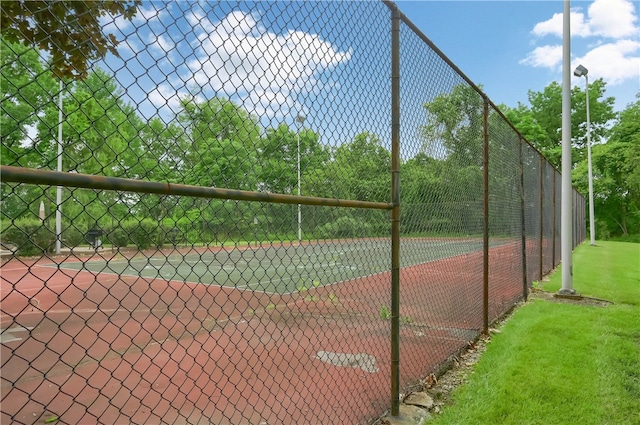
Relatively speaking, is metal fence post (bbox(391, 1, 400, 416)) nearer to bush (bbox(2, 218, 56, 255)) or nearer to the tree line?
the tree line

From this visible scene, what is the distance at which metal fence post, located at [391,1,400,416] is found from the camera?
8.91 feet

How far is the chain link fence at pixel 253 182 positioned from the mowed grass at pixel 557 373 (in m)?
0.42

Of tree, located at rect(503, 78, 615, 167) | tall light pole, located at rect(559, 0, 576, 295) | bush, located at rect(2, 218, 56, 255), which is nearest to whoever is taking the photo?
bush, located at rect(2, 218, 56, 255)

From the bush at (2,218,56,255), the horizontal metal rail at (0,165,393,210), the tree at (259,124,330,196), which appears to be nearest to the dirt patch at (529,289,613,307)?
the tree at (259,124,330,196)

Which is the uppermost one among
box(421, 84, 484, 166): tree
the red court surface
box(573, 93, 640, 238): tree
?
box(573, 93, 640, 238): tree

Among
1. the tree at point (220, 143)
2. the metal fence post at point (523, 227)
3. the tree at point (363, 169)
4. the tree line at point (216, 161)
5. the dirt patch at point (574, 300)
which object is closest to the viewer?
the tree line at point (216, 161)

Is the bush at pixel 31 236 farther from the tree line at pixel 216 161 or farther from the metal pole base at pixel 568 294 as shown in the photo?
the metal pole base at pixel 568 294

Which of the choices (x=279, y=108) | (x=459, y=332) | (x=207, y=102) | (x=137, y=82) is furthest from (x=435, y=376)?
(x=137, y=82)

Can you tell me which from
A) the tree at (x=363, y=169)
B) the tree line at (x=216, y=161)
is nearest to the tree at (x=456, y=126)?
the tree line at (x=216, y=161)

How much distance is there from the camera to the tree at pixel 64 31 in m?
1.34

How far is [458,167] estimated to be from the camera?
169 inches

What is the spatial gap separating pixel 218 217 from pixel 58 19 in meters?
1.04

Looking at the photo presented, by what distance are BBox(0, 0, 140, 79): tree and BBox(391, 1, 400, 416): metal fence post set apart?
5.93ft

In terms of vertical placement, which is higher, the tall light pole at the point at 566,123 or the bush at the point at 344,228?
the tall light pole at the point at 566,123
